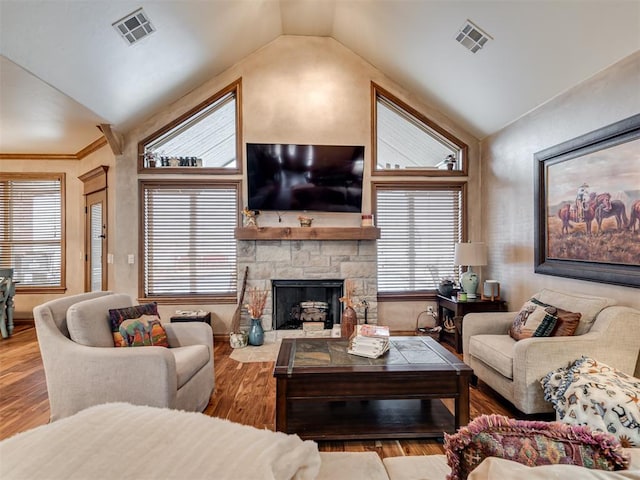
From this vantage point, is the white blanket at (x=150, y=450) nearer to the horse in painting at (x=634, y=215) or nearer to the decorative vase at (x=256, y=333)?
the horse in painting at (x=634, y=215)

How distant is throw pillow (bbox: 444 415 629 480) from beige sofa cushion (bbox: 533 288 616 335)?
245 cm

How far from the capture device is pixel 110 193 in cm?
486

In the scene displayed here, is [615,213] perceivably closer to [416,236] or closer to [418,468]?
[416,236]

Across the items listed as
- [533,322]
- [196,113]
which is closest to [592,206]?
[533,322]

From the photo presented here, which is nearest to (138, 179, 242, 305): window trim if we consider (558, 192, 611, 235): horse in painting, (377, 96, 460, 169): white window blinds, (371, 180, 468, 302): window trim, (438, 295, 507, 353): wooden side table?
(371, 180, 468, 302): window trim

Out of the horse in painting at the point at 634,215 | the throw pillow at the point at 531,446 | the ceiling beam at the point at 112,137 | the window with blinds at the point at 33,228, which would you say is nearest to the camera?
the throw pillow at the point at 531,446

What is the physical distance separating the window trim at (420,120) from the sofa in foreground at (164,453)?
171 inches

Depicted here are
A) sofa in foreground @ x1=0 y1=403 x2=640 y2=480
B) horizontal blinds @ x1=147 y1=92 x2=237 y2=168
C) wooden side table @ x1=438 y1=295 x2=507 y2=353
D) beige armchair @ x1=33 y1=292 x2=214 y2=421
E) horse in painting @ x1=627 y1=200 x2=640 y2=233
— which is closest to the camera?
sofa in foreground @ x1=0 y1=403 x2=640 y2=480

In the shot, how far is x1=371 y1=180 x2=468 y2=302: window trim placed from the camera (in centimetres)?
493

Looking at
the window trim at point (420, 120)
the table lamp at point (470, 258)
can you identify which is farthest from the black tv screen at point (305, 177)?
the table lamp at point (470, 258)

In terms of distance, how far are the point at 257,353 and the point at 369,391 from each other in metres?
2.25

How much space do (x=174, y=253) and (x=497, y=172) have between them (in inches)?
175

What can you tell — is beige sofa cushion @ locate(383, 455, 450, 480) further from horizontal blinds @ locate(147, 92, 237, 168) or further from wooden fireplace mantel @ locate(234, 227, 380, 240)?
horizontal blinds @ locate(147, 92, 237, 168)

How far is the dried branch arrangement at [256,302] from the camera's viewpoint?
15.0ft
